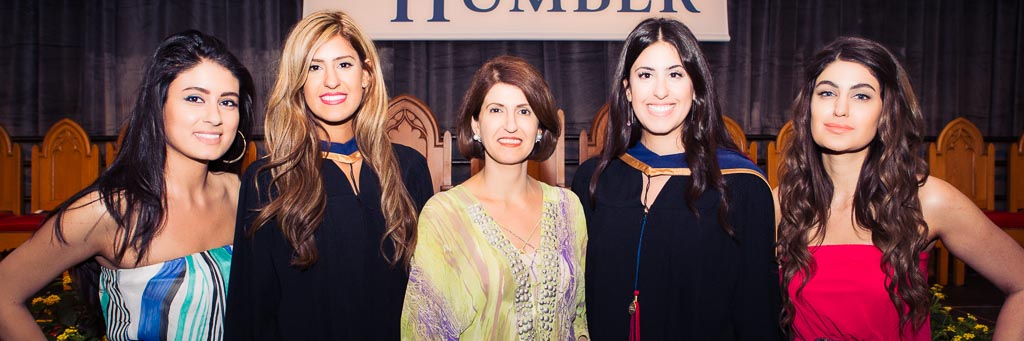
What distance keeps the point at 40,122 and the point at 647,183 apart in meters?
7.34

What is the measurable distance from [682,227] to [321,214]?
1040 mm

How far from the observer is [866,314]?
1.90 m

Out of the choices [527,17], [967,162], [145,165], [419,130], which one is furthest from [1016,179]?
[145,165]

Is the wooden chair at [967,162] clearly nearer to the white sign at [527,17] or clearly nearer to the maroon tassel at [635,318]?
the white sign at [527,17]

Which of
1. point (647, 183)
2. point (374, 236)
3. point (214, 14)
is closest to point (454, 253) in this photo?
point (374, 236)

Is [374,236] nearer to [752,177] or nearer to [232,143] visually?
[232,143]

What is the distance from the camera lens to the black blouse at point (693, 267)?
1854mm

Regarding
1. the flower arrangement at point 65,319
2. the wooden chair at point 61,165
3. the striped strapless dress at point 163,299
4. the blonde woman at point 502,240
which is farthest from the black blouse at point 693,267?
the wooden chair at point 61,165

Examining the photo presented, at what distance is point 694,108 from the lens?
196 centimetres

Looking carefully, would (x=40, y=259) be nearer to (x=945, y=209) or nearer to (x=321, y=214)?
(x=321, y=214)

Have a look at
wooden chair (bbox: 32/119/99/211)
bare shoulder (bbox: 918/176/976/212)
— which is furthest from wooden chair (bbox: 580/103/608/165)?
wooden chair (bbox: 32/119/99/211)

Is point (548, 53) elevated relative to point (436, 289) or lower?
elevated

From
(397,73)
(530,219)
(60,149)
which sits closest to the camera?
(530,219)

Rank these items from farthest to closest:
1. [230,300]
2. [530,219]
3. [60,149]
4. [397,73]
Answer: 1. [397,73]
2. [60,149]
3. [530,219]
4. [230,300]
